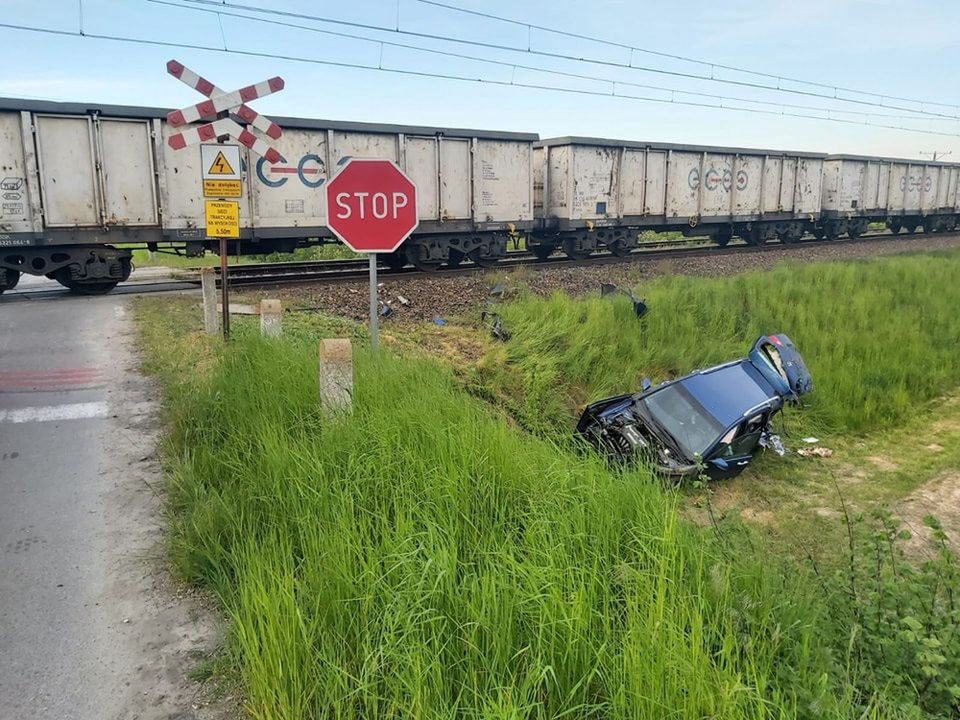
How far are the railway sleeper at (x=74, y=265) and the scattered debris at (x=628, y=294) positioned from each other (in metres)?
9.26

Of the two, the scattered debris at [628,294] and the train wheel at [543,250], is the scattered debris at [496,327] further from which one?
the train wheel at [543,250]

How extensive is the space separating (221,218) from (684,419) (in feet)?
18.1

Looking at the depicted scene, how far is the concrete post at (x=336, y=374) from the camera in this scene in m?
4.83

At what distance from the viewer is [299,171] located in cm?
1441

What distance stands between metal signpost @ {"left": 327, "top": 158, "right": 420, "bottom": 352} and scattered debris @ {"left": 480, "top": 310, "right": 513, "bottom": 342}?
422 cm

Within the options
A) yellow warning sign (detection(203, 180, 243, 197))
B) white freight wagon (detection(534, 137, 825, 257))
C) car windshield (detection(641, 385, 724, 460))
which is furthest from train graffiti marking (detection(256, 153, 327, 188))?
car windshield (detection(641, 385, 724, 460))

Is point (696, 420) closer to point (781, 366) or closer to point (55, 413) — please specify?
point (781, 366)

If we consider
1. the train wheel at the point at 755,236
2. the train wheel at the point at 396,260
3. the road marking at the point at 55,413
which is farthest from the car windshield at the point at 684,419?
the train wheel at the point at 755,236

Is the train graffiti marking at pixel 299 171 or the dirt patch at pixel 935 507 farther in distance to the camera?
the train graffiti marking at pixel 299 171

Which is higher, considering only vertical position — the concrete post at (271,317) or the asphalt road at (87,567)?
the concrete post at (271,317)

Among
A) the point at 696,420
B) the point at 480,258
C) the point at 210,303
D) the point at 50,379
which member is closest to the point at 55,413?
the point at 50,379

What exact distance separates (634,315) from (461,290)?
3.51 m

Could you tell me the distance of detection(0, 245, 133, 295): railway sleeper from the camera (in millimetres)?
12406

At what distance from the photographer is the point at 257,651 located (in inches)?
100
